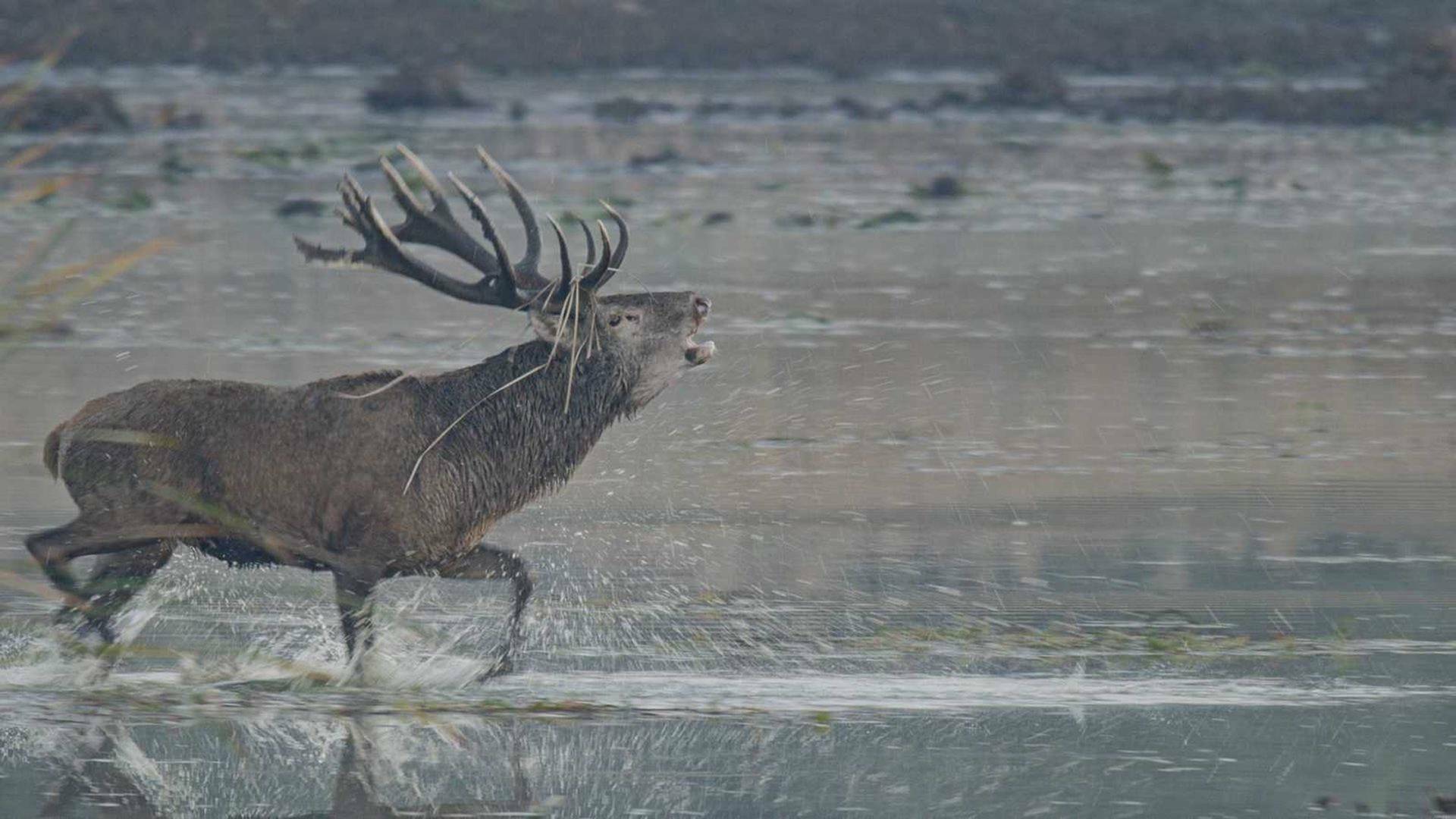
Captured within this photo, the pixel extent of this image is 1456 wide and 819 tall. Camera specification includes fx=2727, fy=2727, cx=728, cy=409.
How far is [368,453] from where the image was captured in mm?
8234

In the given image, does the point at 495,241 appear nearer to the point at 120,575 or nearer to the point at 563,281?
the point at 563,281

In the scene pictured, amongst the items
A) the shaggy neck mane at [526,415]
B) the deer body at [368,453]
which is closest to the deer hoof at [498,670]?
the deer body at [368,453]

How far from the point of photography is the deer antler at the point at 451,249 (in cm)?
859

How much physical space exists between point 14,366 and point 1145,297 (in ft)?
24.0

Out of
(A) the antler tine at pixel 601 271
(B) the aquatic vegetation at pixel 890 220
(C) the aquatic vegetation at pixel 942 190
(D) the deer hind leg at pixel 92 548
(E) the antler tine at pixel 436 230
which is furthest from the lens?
(C) the aquatic vegetation at pixel 942 190

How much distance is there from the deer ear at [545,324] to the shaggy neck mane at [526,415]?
0.06m

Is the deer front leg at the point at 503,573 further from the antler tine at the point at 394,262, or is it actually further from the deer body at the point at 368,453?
the antler tine at the point at 394,262

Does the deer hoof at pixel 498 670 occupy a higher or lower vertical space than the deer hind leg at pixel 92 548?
lower

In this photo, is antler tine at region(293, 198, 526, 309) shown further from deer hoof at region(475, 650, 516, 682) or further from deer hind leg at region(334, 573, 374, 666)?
deer hoof at region(475, 650, 516, 682)

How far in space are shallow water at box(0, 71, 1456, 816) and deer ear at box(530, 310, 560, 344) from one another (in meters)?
1.00

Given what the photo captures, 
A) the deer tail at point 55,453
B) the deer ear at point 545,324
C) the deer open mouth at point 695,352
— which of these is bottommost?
the deer tail at point 55,453

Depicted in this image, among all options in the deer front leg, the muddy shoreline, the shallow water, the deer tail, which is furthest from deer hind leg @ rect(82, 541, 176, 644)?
the muddy shoreline

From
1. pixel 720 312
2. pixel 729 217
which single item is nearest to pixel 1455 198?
pixel 729 217

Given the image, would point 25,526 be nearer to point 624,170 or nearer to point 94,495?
point 94,495
